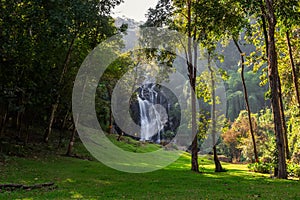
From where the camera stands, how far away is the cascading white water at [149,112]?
45.2 m

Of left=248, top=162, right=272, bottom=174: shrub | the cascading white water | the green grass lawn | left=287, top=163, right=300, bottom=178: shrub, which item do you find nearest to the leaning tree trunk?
the green grass lawn

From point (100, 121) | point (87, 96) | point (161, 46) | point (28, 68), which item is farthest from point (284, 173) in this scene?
point (100, 121)

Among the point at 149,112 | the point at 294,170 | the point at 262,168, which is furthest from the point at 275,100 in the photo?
the point at 149,112

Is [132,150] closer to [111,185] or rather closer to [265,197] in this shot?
[111,185]

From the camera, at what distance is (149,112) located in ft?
151

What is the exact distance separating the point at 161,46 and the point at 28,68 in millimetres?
7915

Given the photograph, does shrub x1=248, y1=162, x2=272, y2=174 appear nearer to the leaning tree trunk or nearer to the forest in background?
the forest in background

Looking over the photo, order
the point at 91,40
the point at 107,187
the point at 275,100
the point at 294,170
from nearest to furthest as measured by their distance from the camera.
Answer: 1. the point at 107,187
2. the point at 275,100
3. the point at 294,170
4. the point at 91,40

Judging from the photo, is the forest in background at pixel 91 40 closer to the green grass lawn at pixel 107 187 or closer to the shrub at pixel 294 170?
the shrub at pixel 294 170

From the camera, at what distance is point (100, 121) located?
3781cm

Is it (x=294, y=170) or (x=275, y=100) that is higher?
(x=275, y=100)

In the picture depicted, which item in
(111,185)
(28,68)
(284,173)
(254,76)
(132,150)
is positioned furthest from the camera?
A: (254,76)

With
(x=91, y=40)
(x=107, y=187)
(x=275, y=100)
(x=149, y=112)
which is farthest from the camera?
(x=149, y=112)

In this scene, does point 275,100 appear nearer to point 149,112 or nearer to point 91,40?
point 91,40
